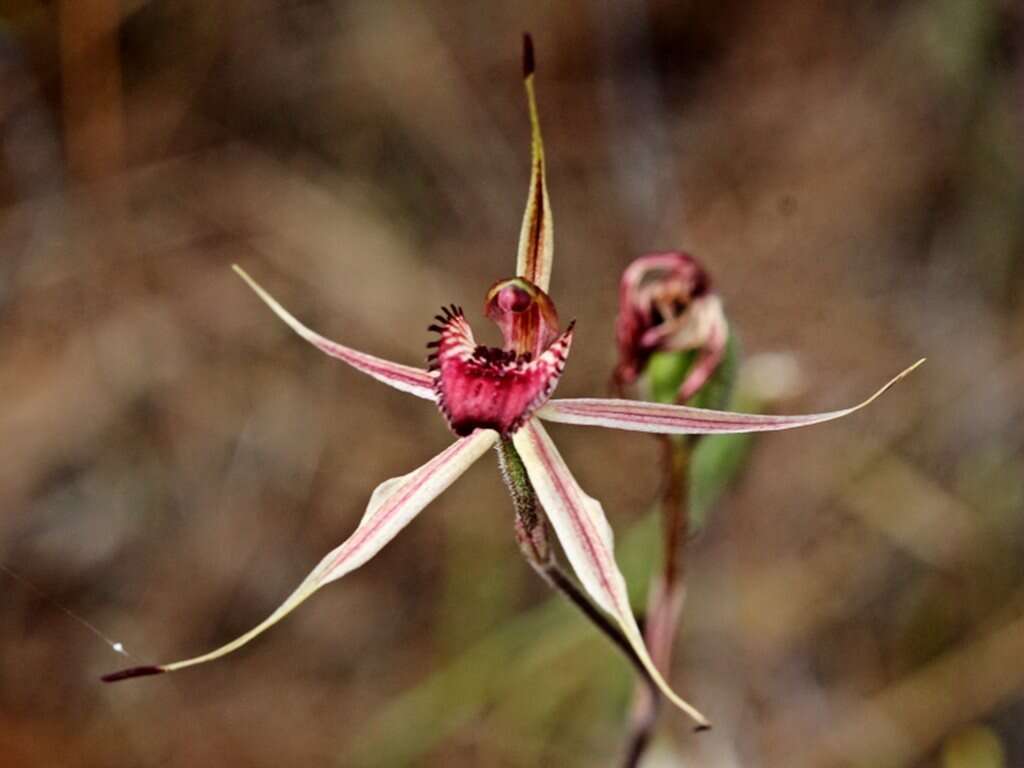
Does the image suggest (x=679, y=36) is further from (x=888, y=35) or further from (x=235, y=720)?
(x=235, y=720)

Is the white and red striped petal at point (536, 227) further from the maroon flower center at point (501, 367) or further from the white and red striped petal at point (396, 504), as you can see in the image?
the white and red striped petal at point (396, 504)

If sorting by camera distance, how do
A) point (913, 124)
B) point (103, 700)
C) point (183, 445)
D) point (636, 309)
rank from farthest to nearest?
point (913, 124) < point (183, 445) < point (103, 700) < point (636, 309)

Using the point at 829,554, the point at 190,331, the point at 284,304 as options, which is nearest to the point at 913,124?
the point at 829,554

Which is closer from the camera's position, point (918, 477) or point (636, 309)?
point (636, 309)

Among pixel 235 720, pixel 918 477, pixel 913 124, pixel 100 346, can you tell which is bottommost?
pixel 235 720

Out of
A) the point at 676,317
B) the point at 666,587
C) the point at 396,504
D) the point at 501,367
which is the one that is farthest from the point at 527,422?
the point at 666,587

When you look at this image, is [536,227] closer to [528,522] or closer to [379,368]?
[379,368]
